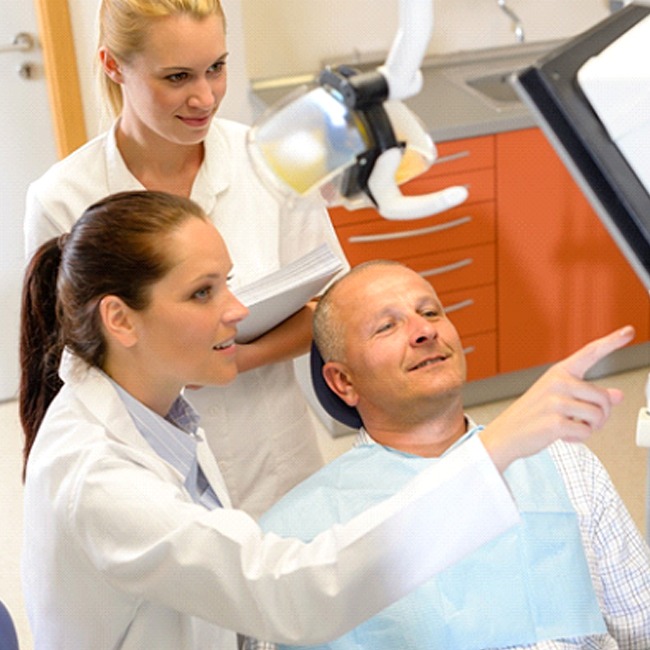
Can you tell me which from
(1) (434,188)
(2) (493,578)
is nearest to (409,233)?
(1) (434,188)

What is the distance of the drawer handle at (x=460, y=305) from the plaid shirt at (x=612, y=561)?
1.63 m

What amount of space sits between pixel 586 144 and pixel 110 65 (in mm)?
1113

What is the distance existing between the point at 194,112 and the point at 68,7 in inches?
64.8

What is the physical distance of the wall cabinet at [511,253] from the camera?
330 centimetres

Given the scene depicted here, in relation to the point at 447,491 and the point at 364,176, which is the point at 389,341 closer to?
the point at 447,491

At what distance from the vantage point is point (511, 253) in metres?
3.45

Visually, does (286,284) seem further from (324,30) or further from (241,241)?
(324,30)

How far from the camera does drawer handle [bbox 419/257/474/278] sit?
3.39 m

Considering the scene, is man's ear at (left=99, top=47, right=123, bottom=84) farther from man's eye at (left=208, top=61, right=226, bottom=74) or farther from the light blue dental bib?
the light blue dental bib

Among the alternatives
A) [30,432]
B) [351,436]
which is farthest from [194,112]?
[351,436]

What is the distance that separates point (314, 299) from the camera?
2.13m

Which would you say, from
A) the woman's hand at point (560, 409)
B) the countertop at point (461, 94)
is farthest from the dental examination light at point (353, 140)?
the countertop at point (461, 94)

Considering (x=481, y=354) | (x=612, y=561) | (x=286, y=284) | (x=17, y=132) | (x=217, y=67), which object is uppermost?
(x=217, y=67)

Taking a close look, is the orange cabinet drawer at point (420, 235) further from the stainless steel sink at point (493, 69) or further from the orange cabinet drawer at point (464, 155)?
the stainless steel sink at point (493, 69)
